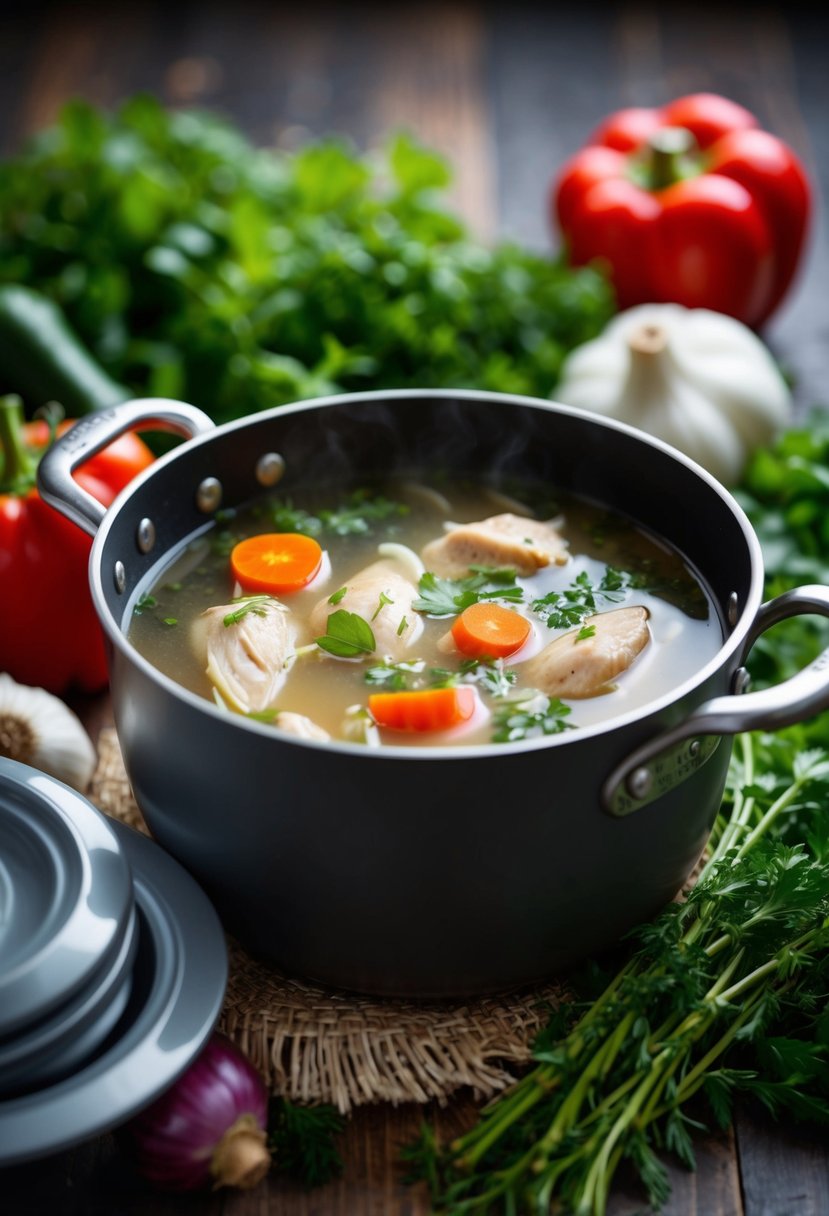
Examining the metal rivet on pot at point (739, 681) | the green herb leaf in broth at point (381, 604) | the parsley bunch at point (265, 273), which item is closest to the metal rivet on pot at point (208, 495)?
the green herb leaf in broth at point (381, 604)

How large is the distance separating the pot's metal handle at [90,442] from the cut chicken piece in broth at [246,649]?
22cm

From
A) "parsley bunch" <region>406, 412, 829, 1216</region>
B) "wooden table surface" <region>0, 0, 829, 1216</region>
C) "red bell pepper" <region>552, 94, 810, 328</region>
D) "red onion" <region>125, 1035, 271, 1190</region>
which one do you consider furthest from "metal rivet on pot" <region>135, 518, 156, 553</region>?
"wooden table surface" <region>0, 0, 829, 1216</region>

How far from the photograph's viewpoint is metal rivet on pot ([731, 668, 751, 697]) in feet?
5.61

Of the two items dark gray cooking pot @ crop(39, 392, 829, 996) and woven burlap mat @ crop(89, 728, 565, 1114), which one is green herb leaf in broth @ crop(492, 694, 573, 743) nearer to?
dark gray cooking pot @ crop(39, 392, 829, 996)

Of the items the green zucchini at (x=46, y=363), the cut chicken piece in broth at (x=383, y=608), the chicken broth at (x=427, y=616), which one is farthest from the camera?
the green zucchini at (x=46, y=363)

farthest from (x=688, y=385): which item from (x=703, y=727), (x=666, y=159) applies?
(x=703, y=727)

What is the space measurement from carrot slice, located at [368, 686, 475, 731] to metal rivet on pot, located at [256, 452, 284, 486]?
0.61 metres

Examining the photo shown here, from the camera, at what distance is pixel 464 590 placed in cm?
207

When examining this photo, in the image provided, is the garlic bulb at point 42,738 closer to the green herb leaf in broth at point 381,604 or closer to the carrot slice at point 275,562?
the carrot slice at point 275,562

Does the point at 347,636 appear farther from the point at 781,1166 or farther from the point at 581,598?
the point at 781,1166

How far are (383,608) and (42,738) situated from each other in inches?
22.7

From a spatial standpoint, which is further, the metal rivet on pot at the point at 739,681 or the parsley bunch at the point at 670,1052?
the metal rivet on pot at the point at 739,681

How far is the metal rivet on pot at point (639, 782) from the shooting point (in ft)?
5.08

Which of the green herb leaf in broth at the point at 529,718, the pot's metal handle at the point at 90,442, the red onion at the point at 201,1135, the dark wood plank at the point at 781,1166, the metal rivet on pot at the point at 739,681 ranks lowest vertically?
the dark wood plank at the point at 781,1166
